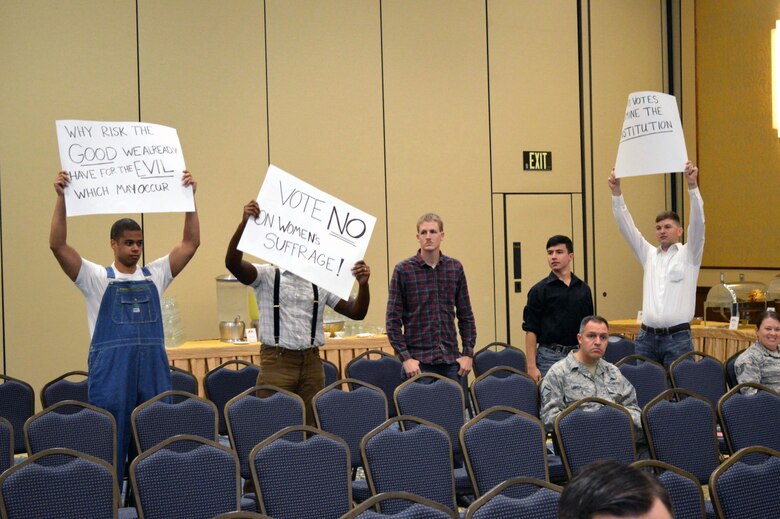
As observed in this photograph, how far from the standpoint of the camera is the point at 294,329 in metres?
5.31

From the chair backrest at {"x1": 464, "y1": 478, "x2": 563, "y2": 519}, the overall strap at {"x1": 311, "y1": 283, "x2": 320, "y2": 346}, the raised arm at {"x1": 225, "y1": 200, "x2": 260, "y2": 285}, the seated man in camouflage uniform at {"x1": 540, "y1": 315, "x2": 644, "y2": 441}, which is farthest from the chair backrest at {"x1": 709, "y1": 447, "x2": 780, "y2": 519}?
the raised arm at {"x1": 225, "y1": 200, "x2": 260, "y2": 285}

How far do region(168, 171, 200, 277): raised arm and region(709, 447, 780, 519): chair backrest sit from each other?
285 centimetres

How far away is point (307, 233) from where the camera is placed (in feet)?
16.6

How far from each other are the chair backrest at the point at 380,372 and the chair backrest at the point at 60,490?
2.68 meters

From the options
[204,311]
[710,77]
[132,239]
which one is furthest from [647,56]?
[132,239]

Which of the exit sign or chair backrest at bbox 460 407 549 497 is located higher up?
the exit sign

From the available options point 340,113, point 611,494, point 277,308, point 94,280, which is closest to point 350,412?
point 277,308

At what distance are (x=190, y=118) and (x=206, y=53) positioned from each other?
0.64m

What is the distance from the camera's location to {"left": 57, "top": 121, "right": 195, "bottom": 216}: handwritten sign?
484cm

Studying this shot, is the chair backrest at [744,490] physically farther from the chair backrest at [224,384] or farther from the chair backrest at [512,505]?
the chair backrest at [224,384]

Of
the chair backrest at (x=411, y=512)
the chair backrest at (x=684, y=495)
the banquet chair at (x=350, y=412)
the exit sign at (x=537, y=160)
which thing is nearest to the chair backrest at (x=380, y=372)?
the banquet chair at (x=350, y=412)

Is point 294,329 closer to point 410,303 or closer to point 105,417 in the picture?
point 410,303

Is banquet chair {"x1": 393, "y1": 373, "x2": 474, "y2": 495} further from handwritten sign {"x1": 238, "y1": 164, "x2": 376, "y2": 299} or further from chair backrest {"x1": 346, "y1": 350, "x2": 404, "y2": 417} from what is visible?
chair backrest {"x1": 346, "y1": 350, "x2": 404, "y2": 417}

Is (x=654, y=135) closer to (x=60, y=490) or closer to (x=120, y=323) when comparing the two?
(x=120, y=323)
